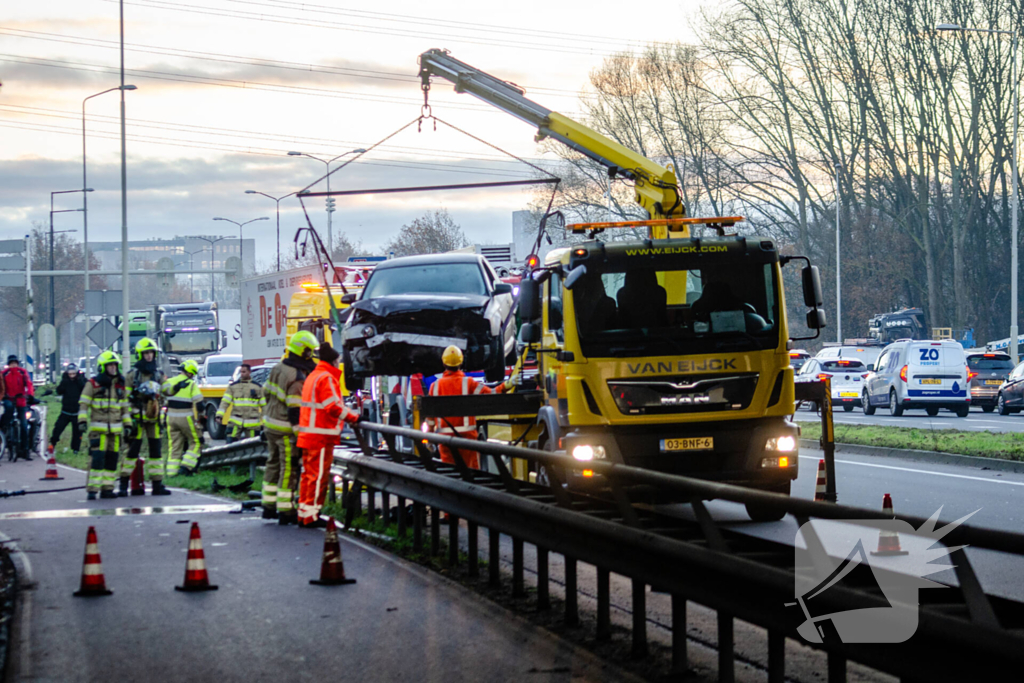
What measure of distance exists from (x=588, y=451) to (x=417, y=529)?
1563 millimetres

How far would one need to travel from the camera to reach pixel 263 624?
7551 millimetres

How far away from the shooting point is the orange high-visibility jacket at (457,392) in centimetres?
1298

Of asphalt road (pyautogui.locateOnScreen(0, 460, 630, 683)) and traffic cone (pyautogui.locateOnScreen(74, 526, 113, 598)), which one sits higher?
traffic cone (pyautogui.locateOnScreen(74, 526, 113, 598))

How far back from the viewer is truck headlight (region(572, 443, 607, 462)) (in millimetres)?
10602

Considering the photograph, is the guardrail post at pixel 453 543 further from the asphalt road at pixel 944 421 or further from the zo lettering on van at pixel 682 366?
the asphalt road at pixel 944 421

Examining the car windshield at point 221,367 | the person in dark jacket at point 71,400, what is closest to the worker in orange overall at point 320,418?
the person in dark jacket at point 71,400

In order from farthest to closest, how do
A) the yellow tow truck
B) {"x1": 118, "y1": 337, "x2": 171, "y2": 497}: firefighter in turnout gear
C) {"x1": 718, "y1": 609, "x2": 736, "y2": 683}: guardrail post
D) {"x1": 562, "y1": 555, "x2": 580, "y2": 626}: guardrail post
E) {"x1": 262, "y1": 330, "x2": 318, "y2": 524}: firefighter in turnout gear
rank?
1. {"x1": 118, "y1": 337, "x2": 171, "y2": 497}: firefighter in turnout gear
2. {"x1": 262, "y1": 330, "x2": 318, "y2": 524}: firefighter in turnout gear
3. the yellow tow truck
4. {"x1": 562, "y1": 555, "x2": 580, "y2": 626}: guardrail post
5. {"x1": 718, "y1": 609, "x2": 736, "y2": 683}: guardrail post

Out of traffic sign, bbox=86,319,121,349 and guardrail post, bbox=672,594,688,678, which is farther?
traffic sign, bbox=86,319,121,349

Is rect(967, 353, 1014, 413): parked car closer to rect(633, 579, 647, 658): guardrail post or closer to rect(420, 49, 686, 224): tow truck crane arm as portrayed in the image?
rect(420, 49, 686, 224): tow truck crane arm

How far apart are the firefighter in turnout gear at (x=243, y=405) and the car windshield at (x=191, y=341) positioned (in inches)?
1229

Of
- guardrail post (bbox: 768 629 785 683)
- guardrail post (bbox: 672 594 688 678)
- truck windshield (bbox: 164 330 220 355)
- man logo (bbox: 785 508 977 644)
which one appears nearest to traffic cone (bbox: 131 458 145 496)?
guardrail post (bbox: 672 594 688 678)

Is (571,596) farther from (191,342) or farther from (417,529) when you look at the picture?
(191,342)

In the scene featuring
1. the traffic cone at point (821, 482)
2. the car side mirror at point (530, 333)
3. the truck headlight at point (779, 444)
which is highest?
the car side mirror at point (530, 333)

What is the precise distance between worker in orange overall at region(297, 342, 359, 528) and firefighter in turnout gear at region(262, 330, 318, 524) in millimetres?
676
